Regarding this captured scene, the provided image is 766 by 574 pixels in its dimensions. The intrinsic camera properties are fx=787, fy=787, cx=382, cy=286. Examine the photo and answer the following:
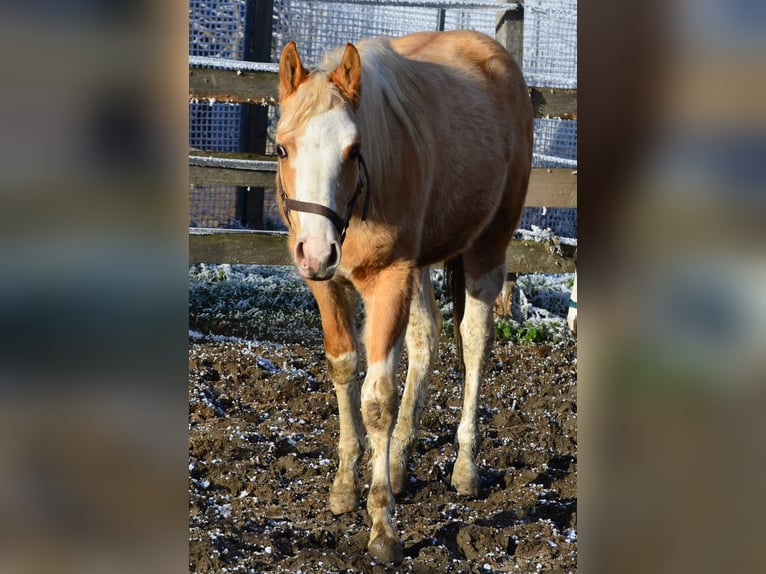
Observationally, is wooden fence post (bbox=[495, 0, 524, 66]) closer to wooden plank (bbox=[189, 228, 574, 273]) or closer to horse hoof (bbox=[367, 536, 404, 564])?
wooden plank (bbox=[189, 228, 574, 273])

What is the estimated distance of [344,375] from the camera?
3170 mm

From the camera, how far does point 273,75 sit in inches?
213

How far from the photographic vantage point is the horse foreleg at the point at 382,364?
110 inches

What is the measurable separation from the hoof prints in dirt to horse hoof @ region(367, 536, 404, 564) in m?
0.03

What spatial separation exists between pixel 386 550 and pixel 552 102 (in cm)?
408

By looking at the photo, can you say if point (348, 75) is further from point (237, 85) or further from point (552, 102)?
point (552, 102)

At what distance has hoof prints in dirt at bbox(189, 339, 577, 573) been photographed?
2.58 meters

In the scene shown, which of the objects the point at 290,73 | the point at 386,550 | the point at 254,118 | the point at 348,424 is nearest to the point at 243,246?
the point at 254,118
